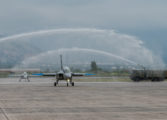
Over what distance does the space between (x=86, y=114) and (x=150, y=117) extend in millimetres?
3012

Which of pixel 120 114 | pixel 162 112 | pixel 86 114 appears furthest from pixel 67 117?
pixel 162 112

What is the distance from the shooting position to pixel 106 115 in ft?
55.4

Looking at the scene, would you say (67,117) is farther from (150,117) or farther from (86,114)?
(150,117)

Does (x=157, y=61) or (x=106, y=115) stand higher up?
(x=157, y=61)

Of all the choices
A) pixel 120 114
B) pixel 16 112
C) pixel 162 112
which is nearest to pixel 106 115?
pixel 120 114

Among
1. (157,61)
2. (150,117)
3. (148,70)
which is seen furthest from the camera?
(157,61)

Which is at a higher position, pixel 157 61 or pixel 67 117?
pixel 157 61

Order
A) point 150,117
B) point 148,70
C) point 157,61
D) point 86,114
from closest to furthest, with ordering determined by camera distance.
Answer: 1. point 150,117
2. point 86,114
3. point 148,70
4. point 157,61

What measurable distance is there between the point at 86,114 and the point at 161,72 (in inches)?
1956

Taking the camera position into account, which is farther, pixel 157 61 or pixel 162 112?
pixel 157 61

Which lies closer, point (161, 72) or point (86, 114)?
point (86, 114)

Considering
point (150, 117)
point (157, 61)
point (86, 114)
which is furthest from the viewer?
point (157, 61)

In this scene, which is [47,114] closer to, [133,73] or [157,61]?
[133,73]

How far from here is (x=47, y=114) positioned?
17250mm
